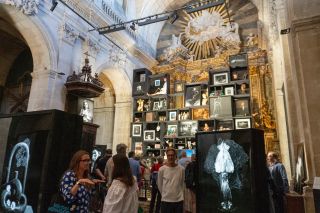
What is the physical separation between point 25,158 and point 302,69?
4.11m

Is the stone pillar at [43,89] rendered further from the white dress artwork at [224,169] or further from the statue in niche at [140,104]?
the white dress artwork at [224,169]

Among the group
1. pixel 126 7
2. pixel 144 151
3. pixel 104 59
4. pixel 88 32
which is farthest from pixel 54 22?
pixel 144 151

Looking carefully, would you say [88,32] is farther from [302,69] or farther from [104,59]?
[302,69]

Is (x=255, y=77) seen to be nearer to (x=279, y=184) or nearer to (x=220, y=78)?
(x=220, y=78)

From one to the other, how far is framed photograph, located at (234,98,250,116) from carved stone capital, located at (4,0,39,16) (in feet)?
24.8

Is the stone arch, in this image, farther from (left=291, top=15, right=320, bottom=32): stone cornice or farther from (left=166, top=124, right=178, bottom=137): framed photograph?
(left=291, top=15, right=320, bottom=32): stone cornice

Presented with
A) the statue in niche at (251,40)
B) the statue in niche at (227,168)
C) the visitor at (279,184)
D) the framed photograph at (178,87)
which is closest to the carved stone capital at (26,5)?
the statue in niche at (227,168)

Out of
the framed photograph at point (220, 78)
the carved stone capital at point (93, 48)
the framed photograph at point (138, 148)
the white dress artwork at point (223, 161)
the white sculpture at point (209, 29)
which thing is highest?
the white sculpture at point (209, 29)

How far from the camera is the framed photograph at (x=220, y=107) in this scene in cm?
1016

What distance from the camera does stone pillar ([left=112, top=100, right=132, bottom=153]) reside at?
11820mm

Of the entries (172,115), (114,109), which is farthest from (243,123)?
(114,109)

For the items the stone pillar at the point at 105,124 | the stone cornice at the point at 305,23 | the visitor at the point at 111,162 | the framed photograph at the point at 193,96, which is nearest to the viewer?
the visitor at the point at 111,162

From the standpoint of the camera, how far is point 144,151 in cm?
1133

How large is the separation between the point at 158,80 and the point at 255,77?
4.21 meters
